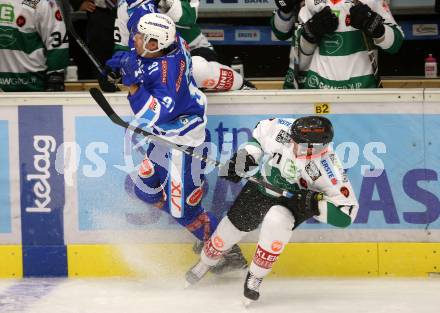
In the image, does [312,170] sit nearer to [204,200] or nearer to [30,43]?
[204,200]

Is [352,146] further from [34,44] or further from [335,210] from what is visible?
[34,44]

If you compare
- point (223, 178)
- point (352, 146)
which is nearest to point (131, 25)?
point (223, 178)

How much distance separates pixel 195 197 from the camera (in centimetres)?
525

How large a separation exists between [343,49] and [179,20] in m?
0.83

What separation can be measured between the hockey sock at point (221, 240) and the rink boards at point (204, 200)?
31 centimetres

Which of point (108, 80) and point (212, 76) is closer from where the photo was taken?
point (212, 76)

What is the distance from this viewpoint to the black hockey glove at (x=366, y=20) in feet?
17.3

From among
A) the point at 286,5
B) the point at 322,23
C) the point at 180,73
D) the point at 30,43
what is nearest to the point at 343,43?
the point at 322,23

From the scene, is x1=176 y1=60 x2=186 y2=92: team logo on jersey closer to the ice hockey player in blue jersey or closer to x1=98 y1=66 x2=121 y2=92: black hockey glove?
the ice hockey player in blue jersey

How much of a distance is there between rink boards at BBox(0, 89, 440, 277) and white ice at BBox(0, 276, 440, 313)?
0.39 feet

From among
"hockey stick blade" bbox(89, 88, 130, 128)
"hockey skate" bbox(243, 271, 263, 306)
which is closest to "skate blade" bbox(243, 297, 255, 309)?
"hockey skate" bbox(243, 271, 263, 306)

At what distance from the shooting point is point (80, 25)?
6945 mm

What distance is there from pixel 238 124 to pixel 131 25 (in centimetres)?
71

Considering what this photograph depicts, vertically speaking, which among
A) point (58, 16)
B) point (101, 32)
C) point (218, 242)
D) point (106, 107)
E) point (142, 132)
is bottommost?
point (218, 242)
